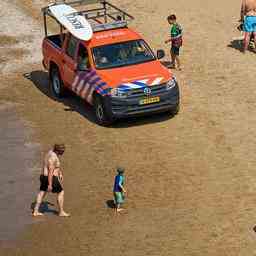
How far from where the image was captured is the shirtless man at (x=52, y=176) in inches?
627

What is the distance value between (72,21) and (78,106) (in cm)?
216

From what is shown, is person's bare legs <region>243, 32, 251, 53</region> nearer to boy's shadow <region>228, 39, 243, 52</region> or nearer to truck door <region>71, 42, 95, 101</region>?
boy's shadow <region>228, 39, 243, 52</region>

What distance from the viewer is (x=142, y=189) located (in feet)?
57.5

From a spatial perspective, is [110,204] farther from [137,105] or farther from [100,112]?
[100,112]

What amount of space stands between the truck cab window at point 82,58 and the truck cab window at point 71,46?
12.2 inches

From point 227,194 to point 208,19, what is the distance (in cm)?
1303

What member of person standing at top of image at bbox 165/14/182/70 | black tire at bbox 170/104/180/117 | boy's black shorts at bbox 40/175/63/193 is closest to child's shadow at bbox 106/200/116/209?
boy's black shorts at bbox 40/175/63/193

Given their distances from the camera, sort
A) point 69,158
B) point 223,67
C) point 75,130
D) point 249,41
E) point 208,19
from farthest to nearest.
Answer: point 208,19 < point 249,41 < point 223,67 < point 75,130 < point 69,158

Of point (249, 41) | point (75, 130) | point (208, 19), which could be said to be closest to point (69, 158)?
point (75, 130)

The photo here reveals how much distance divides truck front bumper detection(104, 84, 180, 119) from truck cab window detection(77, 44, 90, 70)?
4.26 feet

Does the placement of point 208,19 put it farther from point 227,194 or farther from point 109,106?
point 227,194

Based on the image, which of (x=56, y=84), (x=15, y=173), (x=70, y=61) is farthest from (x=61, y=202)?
(x=56, y=84)

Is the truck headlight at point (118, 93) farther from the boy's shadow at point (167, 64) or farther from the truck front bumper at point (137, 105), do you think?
the boy's shadow at point (167, 64)

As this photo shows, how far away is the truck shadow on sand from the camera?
69.3ft
